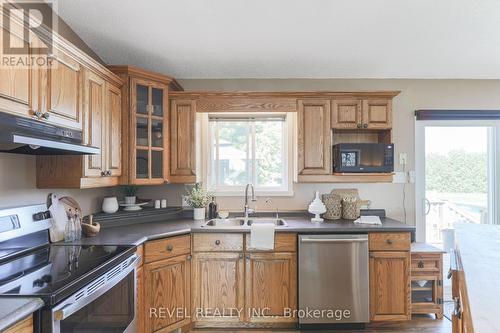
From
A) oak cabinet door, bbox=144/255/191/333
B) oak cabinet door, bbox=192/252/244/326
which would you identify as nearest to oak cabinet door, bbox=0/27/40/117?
oak cabinet door, bbox=144/255/191/333

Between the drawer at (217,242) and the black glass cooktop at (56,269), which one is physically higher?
the black glass cooktop at (56,269)

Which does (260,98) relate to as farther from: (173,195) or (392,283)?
(392,283)

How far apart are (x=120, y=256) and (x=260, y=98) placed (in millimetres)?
1850

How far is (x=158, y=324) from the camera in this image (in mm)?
2139

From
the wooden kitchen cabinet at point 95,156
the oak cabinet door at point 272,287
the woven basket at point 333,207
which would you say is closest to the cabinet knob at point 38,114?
the wooden kitchen cabinet at point 95,156

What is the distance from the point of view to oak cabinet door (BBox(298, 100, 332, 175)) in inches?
106

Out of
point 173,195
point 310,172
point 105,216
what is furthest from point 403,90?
point 105,216

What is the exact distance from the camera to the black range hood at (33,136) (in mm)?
1224

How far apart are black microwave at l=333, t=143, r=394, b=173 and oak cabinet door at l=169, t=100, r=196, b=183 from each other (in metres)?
1.42

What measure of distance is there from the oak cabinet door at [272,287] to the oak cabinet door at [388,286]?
68 cm

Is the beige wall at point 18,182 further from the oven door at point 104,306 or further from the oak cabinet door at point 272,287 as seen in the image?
the oak cabinet door at point 272,287

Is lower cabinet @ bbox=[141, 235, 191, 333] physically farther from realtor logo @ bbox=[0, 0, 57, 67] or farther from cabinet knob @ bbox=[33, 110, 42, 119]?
realtor logo @ bbox=[0, 0, 57, 67]

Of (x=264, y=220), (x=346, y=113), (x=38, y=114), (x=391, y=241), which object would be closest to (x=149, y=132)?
(x=38, y=114)

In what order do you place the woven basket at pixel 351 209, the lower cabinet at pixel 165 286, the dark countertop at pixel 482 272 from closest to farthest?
the dark countertop at pixel 482 272, the lower cabinet at pixel 165 286, the woven basket at pixel 351 209
